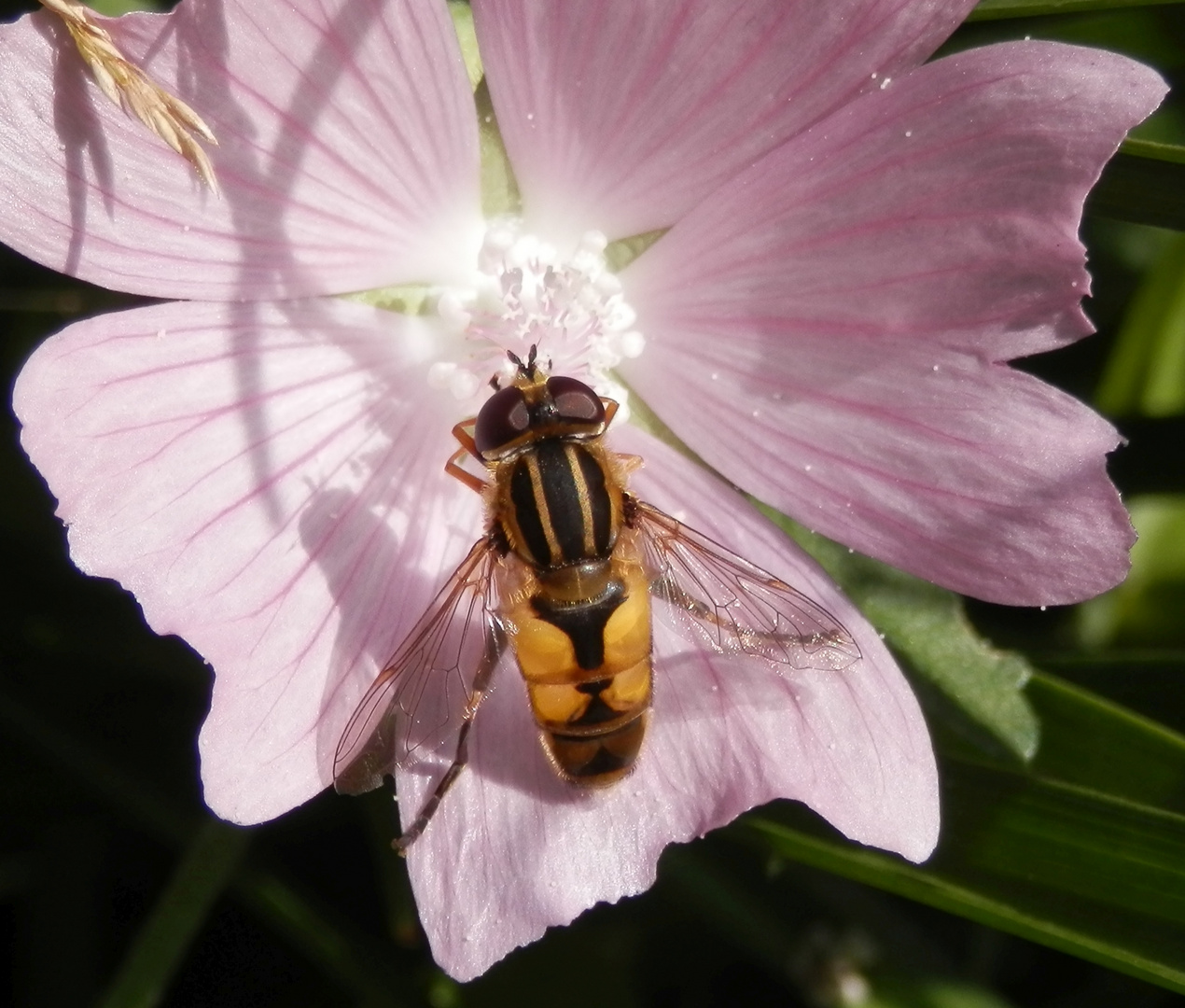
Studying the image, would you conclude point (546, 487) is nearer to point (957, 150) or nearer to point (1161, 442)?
point (957, 150)

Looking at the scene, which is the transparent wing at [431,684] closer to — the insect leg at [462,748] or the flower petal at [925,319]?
the insect leg at [462,748]

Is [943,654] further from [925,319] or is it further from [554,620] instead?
[554,620]

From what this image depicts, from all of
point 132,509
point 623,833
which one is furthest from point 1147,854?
point 132,509

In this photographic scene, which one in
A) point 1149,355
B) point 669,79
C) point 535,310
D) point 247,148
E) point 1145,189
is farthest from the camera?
point 1149,355

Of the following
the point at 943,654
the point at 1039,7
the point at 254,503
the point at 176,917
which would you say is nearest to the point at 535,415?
the point at 254,503

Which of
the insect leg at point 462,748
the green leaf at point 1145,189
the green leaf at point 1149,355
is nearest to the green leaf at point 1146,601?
the green leaf at point 1149,355

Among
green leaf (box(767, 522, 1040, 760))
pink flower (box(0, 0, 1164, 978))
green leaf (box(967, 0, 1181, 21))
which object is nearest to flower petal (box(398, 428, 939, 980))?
pink flower (box(0, 0, 1164, 978))

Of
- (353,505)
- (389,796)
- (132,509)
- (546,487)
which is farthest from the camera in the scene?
(389,796)
